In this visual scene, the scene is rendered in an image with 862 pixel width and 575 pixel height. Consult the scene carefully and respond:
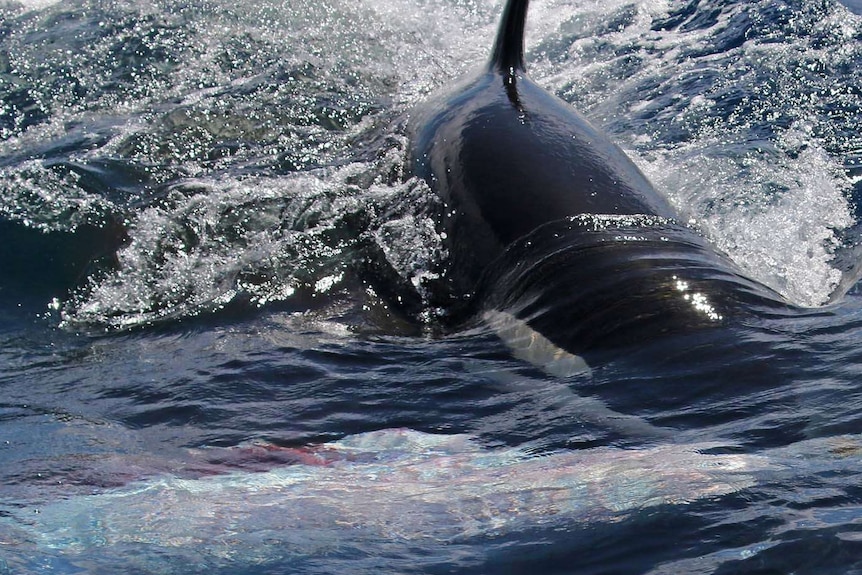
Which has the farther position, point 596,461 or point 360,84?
point 360,84

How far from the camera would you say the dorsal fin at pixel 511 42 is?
758cm

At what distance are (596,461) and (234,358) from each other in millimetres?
2198

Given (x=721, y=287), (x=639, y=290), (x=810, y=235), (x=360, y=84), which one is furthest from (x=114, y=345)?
(x=360, y=84)

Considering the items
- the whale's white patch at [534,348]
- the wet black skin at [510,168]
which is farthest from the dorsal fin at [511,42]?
the whale's white patch at [534,348]

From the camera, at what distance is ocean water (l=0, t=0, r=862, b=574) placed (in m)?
2.94

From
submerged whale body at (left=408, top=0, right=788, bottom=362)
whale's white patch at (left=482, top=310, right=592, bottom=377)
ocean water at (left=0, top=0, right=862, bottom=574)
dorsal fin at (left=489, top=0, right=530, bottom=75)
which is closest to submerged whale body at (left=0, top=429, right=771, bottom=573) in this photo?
ocean water at (left=0, top=0, right=862, bottom=574)

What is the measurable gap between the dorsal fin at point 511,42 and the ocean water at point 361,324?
94 centimetres

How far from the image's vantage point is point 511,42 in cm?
766

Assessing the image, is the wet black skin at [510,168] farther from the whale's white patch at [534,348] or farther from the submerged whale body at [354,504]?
the submerged whale body at [354,504]

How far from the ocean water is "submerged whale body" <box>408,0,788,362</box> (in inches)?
7.8

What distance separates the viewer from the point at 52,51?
10.1m

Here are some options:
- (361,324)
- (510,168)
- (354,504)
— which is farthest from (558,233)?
(354,504)

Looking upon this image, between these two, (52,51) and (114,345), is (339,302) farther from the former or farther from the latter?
(52,51)

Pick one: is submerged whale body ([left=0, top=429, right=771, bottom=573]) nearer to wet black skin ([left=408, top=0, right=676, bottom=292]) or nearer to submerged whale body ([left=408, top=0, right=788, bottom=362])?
submerged whale body ([left=408, top=0, right=788, bottom=362])
